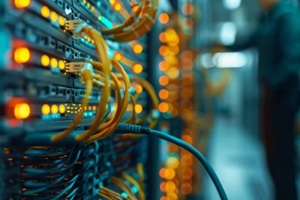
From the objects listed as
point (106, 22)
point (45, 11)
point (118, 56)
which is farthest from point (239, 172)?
point (45, 11)

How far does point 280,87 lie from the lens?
241 cm

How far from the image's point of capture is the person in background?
2326mm

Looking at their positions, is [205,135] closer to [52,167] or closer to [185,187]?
[185,187]

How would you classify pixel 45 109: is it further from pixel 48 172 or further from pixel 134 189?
pixel 134 189

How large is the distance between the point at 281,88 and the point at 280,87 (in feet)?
0.08

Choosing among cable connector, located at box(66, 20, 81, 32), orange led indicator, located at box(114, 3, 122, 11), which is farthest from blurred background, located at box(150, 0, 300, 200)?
cable connector, located at box(66, 20, 81, 32)

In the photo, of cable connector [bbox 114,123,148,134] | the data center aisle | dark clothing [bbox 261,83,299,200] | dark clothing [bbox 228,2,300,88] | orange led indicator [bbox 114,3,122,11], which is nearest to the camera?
cable connector [bbox 114,123,148,134]

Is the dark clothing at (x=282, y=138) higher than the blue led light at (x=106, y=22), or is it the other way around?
the blue led light at (x=106, y=22)

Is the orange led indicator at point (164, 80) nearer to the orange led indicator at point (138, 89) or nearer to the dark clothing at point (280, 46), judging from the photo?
the orange led indicator at point (138, 89)

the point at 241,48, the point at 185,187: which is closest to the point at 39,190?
the point at 185,187

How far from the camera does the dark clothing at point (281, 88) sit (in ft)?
7.63

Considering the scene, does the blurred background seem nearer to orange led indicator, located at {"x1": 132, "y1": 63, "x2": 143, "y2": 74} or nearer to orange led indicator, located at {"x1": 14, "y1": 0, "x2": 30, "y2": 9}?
orange led indicator, located at {"x1": 132, "y1": 63, "x2": 143, "y2": 74}

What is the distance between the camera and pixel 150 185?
121 cm

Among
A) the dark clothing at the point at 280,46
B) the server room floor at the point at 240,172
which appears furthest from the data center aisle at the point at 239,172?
the dark clothing at the point at 280,46
